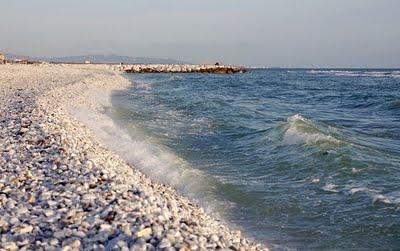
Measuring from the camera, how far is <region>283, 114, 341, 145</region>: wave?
15131 millimetres

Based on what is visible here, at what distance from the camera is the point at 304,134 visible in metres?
16.2

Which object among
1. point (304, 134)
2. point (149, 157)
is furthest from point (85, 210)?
point (304, 134)

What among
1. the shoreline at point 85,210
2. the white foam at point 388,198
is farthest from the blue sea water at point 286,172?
the shoreline at point 85,210

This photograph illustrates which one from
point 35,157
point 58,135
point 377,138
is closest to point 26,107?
point 58,135

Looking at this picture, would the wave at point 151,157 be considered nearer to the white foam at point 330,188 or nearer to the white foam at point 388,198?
the white foam at point 330,188

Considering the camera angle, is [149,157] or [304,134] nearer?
[149,157]

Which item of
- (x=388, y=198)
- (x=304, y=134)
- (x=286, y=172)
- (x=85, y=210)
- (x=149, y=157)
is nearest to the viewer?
(x=85, y=210)

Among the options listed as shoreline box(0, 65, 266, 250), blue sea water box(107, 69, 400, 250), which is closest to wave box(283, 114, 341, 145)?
blue sea water box(107, 69, 400, 250)

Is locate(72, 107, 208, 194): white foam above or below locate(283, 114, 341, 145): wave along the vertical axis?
below

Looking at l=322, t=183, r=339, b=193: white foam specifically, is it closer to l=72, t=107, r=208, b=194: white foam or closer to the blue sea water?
the blue sea water

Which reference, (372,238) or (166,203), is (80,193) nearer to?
(166,203)

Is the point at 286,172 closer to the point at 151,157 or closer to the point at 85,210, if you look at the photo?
the point at 151,157

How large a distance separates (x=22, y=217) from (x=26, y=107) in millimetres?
12123

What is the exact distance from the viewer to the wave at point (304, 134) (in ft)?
49.6
